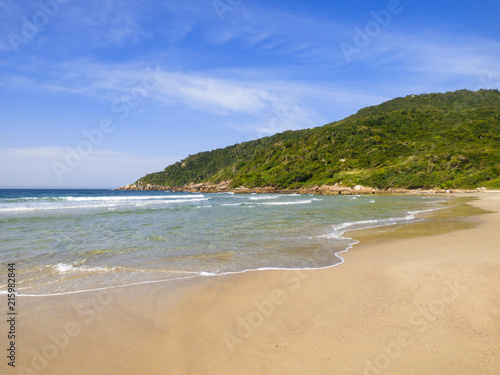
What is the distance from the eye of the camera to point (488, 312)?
414 centimetres

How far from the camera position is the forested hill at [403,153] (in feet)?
224

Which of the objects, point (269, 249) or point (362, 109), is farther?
point (362, 109)

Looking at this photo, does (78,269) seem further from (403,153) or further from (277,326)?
(403,153)

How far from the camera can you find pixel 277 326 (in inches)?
156

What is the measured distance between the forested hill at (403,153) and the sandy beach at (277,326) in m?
71.8

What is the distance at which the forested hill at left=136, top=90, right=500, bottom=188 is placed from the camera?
68.4 m

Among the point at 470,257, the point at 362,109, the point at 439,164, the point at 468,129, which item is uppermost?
the point at 362,109

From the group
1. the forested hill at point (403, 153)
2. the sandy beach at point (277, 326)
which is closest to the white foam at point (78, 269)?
the sandy beach at point (277, 326)

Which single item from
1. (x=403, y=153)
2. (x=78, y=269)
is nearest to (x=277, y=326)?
(x=78, y=269)

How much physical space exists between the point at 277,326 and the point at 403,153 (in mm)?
93522

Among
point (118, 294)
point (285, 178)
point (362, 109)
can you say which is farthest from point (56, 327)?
point (362, 109)

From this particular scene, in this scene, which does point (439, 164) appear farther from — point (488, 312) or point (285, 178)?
point (488, 312)

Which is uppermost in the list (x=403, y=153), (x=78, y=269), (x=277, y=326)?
(x=403, y=153)

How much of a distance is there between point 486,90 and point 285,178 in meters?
131
